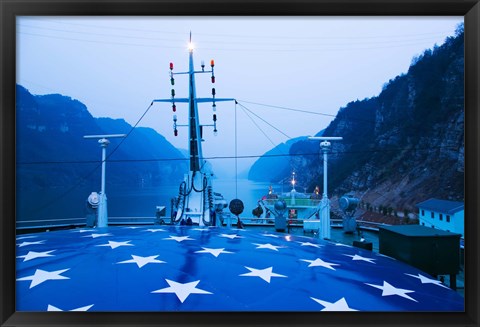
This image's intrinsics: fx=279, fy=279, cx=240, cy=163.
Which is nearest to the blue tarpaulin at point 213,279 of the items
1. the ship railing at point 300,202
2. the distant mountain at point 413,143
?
the ship railing at point 300,202

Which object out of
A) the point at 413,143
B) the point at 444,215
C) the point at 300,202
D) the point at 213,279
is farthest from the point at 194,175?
the point at 413,143

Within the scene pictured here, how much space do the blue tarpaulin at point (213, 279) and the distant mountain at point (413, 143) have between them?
28.6 meters

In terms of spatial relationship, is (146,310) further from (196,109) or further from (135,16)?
(196,109)

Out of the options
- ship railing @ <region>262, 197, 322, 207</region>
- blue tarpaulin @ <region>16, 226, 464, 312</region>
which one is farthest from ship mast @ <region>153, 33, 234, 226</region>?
ship railing @ <region>262, 197, 322, 207</region>

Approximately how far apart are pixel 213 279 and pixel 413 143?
49.6 m

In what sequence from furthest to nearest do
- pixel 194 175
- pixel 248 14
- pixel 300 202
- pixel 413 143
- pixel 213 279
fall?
pixel 413 143
pixel 300 202
pixel 194 175
pixel 213 279
pixel 248 14

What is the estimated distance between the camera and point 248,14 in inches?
98.7

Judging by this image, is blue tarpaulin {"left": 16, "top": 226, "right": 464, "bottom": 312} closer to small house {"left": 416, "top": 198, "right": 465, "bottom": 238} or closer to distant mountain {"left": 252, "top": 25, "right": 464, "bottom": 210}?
small house {"left": 416, "top": 198, "right": 465, "bottom": 238}

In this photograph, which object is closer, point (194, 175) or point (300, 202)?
point (194, 175)

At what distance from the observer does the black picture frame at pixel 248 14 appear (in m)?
2.47

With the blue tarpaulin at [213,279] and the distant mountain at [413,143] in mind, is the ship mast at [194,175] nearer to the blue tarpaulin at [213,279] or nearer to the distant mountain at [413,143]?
the blue tarpaulin at [213,279]

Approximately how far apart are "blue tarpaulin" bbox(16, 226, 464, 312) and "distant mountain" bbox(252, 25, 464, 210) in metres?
28.6

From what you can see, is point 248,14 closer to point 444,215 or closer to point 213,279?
point 213,279
